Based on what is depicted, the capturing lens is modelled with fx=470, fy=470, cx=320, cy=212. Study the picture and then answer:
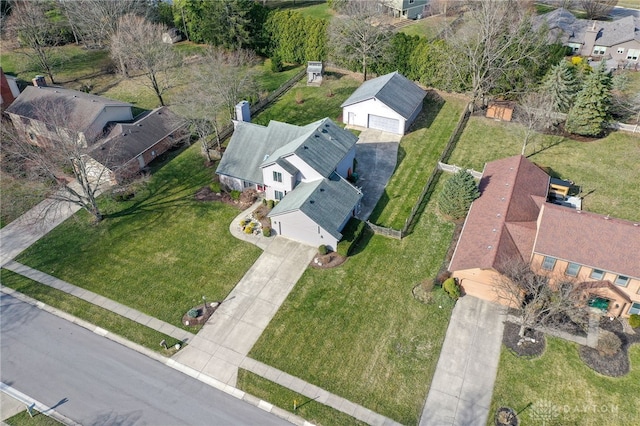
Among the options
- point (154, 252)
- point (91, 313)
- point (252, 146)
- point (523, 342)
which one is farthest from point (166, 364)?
point (523, 342)

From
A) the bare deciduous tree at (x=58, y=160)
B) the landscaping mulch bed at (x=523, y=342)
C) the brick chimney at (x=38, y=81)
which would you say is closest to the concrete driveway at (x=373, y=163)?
the landscaping mulch bed at (x=523, y=342)

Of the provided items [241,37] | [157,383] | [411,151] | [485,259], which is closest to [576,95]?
[411,151]

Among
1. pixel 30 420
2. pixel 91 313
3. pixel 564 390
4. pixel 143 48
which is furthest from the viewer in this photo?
pixel 143 48

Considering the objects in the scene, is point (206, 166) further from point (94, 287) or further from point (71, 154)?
point (94, 287)

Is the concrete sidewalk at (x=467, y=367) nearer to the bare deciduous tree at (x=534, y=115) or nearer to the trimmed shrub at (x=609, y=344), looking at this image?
the trimmed shrub at (x=609, y=344)

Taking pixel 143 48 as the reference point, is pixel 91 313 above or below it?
below

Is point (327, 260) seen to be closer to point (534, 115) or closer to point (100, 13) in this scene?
point (534, 115)

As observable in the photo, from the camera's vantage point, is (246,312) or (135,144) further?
(135,144)
